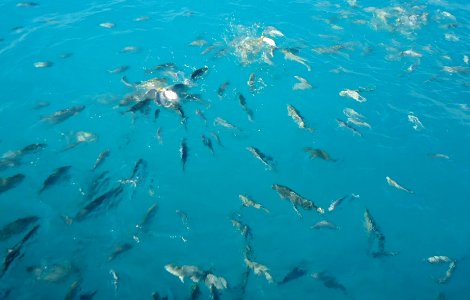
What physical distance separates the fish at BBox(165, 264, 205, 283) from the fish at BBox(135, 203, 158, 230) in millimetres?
1404

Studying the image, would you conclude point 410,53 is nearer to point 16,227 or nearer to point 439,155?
point 439,155

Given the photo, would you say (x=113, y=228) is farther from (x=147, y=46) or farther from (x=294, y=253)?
(x=147, y=46)

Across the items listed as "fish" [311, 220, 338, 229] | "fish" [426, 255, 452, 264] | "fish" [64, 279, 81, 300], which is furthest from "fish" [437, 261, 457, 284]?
"fish" [64, 279, 81, 300]

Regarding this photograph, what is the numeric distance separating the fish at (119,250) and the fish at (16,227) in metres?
1.82

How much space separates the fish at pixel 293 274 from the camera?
721cm

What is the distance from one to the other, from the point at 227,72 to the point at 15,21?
11001 mm

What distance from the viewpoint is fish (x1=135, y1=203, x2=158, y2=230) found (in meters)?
7.78

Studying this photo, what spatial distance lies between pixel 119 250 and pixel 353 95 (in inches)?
339

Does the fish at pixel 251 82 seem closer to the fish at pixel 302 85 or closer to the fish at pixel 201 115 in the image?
the fish at pixel 302 85

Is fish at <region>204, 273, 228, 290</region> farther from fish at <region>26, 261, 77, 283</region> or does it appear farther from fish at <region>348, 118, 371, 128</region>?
fish at <region>348, 118, 371, 128</region>

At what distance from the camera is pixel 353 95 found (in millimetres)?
11398

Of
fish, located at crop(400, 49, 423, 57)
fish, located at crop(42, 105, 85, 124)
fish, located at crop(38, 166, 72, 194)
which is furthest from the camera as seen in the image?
fish, located at crop(400, 49, 423, 57)

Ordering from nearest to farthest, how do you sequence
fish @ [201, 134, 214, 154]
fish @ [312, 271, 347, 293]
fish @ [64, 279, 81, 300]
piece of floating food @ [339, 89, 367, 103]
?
fish @ [64, 279, 81, 300] < fish @ [312, 271, 347, 293] < fish @ [201, 134, 214, 154] < piece of floating food @ [339, 89, 367, 103]

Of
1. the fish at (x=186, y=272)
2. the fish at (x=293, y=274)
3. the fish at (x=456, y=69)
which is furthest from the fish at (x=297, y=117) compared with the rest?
the fish at (x=456, y=69)
